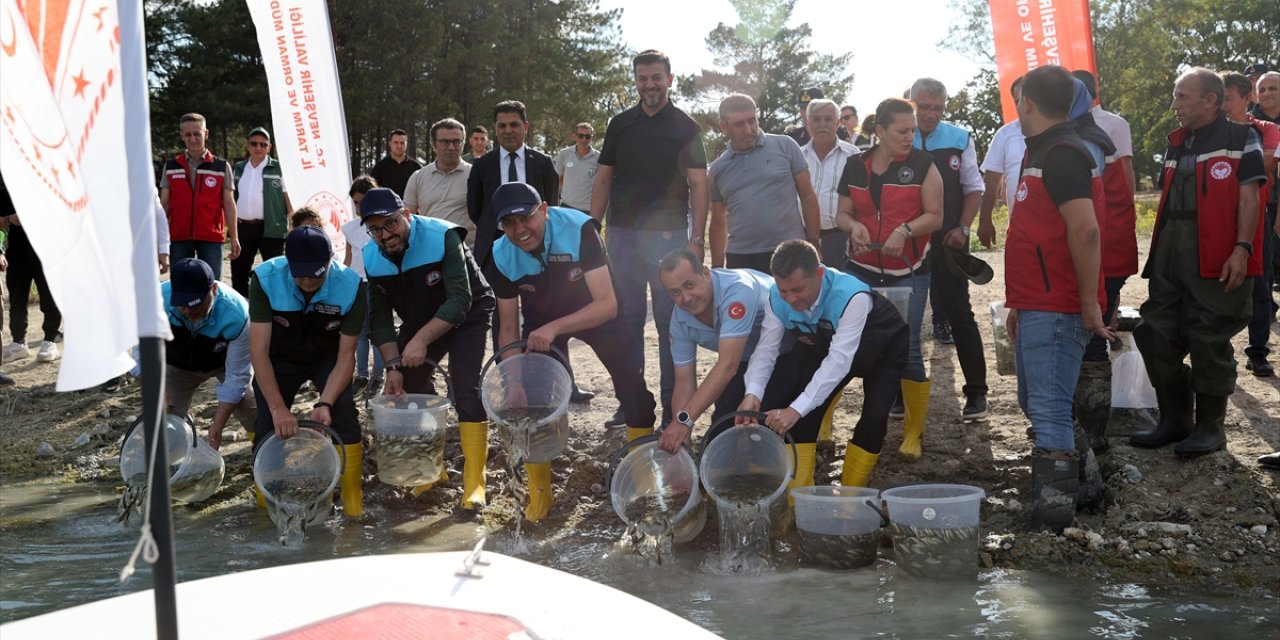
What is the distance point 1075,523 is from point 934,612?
1131 mm

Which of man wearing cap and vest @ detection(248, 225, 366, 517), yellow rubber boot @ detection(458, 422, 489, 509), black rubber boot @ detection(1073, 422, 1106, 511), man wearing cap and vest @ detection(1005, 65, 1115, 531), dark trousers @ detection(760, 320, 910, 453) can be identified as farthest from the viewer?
yellow rubber boot @ detection(458, 422, 489, 509)

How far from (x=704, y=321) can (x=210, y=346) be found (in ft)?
9.29

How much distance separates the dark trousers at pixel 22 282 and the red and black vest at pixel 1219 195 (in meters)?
8.53

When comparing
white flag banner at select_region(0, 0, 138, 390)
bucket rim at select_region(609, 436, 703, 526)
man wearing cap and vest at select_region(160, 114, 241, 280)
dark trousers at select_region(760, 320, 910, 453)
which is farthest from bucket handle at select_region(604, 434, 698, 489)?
man wearing cap and vest at select_region(160, 114, 241, 280)

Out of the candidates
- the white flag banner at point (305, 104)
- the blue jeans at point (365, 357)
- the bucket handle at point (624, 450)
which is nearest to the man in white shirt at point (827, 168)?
the bucket handle at point (624, 450)

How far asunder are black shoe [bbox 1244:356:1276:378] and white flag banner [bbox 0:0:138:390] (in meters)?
7.49

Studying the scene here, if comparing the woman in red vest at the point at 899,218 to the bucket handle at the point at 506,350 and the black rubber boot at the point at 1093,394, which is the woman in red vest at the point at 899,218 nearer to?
the black rubber boot at the point at 1093,394

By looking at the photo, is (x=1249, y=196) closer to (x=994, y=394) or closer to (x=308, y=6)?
(x=994, y=394)

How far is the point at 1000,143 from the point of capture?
731cm

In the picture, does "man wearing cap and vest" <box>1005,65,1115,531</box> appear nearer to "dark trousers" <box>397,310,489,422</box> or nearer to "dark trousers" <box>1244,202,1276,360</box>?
"dark trousers" <box>397,310,489,422</box>

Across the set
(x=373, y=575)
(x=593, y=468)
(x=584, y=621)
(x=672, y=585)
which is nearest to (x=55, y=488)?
(x=593, y=468)

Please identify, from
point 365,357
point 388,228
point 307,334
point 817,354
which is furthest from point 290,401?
point 817,354

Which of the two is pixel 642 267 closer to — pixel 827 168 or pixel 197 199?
pixel 827 168

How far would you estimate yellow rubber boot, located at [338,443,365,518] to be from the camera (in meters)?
6.30
